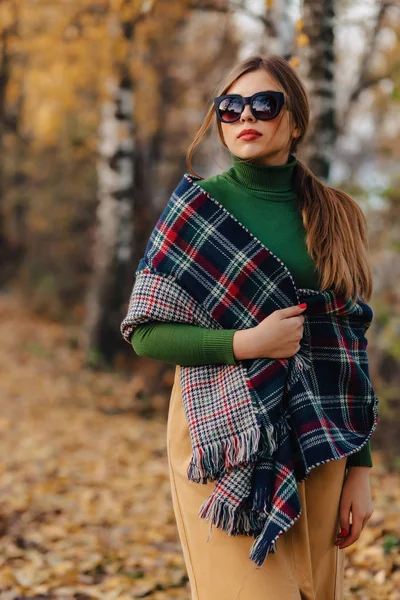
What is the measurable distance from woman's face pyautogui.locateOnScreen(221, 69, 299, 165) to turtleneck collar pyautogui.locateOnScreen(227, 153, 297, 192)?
3 cm

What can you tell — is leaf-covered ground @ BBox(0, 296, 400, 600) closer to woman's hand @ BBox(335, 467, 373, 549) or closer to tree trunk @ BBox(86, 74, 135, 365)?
tree trunk @ BBox(86, 74, 135, 365)

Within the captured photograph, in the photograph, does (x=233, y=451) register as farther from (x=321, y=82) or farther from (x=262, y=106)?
(x=321, y=82)

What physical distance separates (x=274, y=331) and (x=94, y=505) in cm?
378

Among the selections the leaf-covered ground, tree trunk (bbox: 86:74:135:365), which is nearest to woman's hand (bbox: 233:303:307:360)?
the leaf-covered ground

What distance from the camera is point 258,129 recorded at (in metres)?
2.13

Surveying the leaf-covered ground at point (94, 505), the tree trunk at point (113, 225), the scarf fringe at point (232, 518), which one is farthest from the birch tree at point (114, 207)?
the scarf fringe at point (232, 518)

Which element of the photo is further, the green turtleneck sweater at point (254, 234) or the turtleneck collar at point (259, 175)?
the turtleneck collar at point (259, 175)

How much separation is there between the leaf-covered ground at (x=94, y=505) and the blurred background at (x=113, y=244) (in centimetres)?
2

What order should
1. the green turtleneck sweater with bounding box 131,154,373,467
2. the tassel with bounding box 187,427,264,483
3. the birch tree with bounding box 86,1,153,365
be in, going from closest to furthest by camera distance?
the tassel with bounding box 187,427,264,483 → the green turtleneck sweater with bounding box 131,154,373,467 → the birch tree with bounding box 86,1,153,365

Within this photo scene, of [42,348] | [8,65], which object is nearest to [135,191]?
[42,348]

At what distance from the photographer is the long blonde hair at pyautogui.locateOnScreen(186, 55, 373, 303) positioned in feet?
6.97

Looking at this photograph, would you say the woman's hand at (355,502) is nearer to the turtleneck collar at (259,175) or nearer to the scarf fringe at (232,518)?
the scarf fringe at (232,518)

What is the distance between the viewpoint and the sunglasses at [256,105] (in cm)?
212

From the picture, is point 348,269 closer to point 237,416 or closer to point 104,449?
point 237,416
